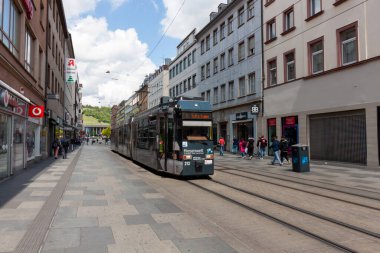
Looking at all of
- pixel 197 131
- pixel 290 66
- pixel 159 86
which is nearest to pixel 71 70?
pixel 290 66

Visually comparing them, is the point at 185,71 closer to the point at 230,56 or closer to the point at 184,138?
the point at 230,56

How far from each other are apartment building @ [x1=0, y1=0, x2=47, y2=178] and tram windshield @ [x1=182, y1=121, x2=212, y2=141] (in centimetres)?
639

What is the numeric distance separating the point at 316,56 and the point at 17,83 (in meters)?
16.7

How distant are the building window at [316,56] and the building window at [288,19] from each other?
9.56 feet

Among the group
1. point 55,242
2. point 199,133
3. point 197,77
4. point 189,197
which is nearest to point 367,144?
point 199,133

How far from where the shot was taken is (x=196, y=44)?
4475 centimetres

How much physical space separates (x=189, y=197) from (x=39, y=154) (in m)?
17.0

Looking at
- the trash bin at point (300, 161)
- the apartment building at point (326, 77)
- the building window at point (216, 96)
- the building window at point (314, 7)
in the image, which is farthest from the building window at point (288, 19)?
the building window at point (216, 96)

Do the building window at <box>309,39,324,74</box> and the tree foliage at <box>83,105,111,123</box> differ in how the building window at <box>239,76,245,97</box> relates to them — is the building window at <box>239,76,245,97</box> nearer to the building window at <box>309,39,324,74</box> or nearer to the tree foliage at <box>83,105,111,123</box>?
the building window at <box>309,39,324,74</box>

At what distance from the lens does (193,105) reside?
45.5ft

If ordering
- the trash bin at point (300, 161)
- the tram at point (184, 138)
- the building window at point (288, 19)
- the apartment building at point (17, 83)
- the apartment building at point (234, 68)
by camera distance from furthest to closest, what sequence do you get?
the apartment building at point (234, 68) < the building window at point (288, 19) < the trash bin at point (300, 161) < the tram at point (184, 138) < the apartment building at point (17, 83)

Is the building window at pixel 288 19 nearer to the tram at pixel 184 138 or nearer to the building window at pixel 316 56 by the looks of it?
the building window at pixel 316 56

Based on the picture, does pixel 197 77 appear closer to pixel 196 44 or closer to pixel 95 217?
pixel 196 44

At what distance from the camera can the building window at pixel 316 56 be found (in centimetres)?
2158
